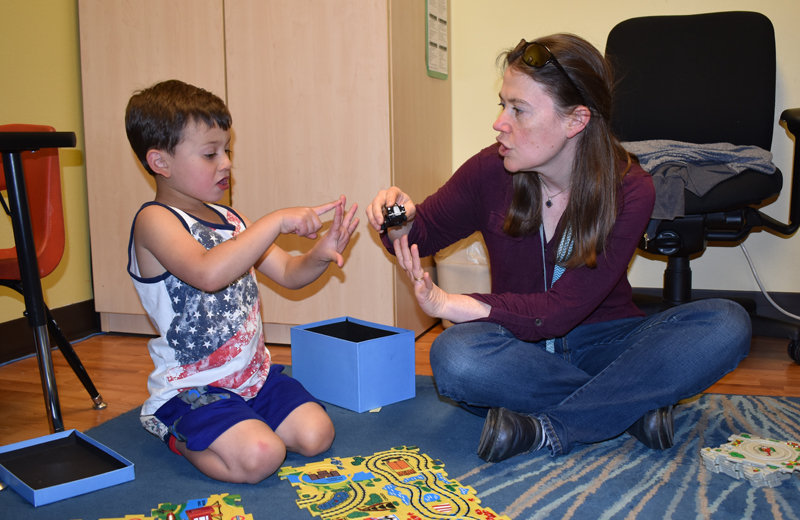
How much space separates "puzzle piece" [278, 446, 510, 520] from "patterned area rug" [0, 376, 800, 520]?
0.02 meters

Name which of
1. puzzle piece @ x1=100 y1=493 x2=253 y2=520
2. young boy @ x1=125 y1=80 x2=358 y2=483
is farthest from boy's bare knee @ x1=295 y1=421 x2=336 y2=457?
puzzle piece @ x1=100 y1=493 x2=253 y2=520

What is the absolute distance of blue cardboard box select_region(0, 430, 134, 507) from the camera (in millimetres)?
1132

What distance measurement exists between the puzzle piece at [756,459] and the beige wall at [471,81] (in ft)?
3.98

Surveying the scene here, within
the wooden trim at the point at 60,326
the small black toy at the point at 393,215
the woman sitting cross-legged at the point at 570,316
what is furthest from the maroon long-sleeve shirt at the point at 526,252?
the wooden trim at the point at 60,326

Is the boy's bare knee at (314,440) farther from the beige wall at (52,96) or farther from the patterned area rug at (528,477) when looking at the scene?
the beige wall at (52,96)

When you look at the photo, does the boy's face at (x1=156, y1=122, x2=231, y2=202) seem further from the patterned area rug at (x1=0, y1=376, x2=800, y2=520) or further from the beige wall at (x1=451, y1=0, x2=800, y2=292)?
the beige wall at (x1=451, y1=0, x2=800, y2=292)

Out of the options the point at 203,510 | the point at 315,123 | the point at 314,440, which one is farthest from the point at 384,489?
the point at 315,123

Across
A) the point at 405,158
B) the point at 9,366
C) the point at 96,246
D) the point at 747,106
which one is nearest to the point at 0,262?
the point at 9,366

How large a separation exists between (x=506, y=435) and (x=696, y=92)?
59.1 inches

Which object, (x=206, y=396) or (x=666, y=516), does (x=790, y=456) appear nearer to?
(x=666, y=516)

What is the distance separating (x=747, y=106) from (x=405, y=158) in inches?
44.7

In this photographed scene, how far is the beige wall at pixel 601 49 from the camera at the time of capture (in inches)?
88.2

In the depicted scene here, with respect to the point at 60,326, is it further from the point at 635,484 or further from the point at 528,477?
the point at 635,484

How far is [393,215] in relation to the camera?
1382 millimetres
